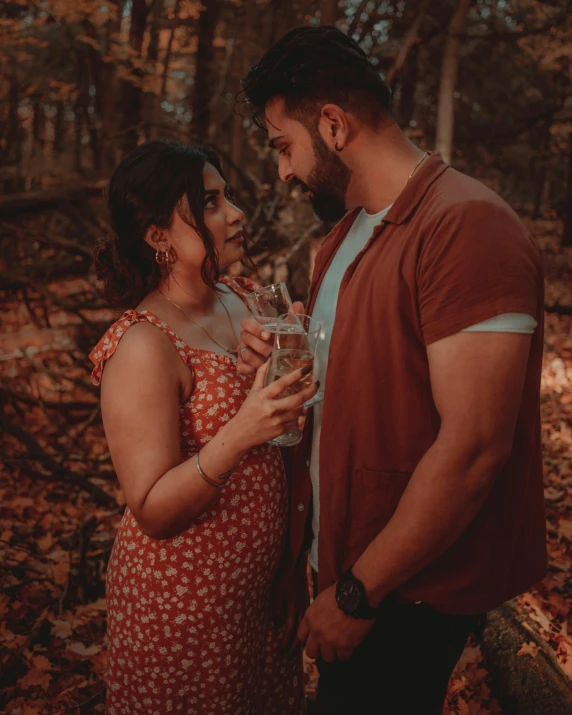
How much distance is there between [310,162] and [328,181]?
106 mm

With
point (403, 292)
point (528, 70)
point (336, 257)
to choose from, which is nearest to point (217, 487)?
point (403, 292)

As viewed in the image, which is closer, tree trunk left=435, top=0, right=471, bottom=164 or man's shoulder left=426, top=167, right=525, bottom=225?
man's shoulder left=426, top=167, right=525, bottom=225

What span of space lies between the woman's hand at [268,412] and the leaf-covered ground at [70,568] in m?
2.12

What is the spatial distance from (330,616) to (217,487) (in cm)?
57

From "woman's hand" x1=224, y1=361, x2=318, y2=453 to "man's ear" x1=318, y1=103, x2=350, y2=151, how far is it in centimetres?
86

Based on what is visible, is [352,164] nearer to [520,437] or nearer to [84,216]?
[520,437]

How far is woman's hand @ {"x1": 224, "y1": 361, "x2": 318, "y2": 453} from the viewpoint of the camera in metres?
1.79

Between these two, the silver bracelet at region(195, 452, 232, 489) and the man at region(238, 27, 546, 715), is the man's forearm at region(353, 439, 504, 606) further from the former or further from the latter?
the silver bracelet at region(195, 452, 232, 489)

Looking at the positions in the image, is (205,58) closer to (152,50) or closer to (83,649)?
(152,50)

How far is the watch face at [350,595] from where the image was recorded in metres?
1.75

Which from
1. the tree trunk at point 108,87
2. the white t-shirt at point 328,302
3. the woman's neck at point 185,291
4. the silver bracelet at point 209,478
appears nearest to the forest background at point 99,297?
the tree trunk at point 108,87

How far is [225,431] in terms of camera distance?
189 centimetres

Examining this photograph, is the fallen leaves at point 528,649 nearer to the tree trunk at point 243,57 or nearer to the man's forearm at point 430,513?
the man's forearm at point 430,513

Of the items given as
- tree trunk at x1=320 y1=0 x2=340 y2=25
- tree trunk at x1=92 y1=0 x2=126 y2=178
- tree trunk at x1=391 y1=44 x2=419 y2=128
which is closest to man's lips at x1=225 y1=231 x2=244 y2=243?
tree trunk at x1=320 y1=0 x2=340 y2=25
